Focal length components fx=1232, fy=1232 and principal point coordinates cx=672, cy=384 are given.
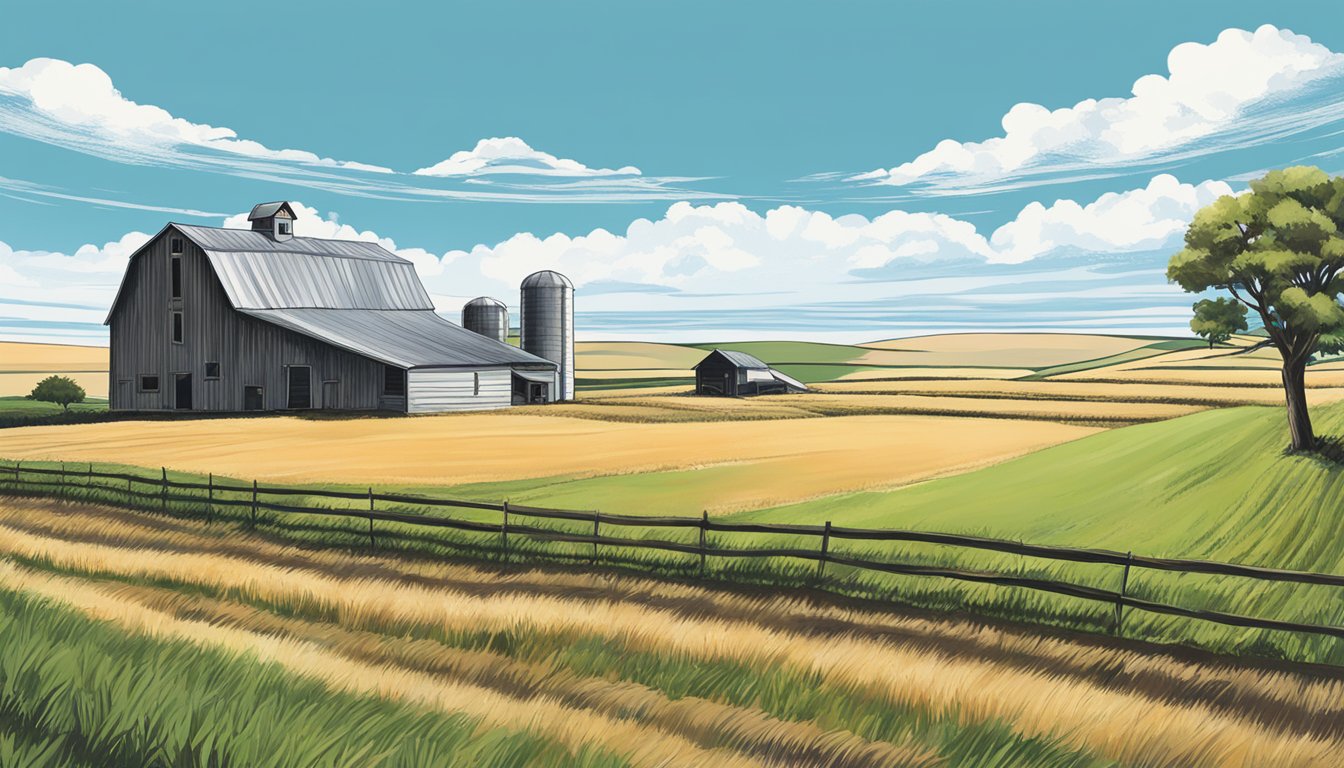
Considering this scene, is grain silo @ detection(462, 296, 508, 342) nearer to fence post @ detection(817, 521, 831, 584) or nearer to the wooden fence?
the wooden fence

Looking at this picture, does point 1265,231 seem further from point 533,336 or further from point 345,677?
point 533,336

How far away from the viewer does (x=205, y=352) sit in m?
69.1

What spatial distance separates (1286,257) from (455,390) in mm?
46447

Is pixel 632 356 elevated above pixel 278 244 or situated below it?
below

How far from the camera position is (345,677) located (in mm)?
13641

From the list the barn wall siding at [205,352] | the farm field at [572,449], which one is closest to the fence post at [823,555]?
the farm field at [572,449]

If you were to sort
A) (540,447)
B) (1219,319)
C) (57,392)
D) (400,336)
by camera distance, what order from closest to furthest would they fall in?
(1219,319), (540,447), (400,336), (57,392)

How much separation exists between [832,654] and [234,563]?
13.1 metres

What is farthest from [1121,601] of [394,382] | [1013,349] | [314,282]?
[1013,349]

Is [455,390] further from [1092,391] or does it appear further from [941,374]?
[941,374]

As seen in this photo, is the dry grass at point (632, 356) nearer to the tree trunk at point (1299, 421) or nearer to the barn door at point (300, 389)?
the barn door at point (300, 389)

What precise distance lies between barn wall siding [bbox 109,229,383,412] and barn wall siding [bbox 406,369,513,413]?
86.3 inches

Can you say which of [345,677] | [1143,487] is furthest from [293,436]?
[345,677]

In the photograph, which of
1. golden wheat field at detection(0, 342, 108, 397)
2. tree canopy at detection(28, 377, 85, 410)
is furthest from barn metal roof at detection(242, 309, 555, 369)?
golden wheat field at detection(0, 342, 108, 397)
